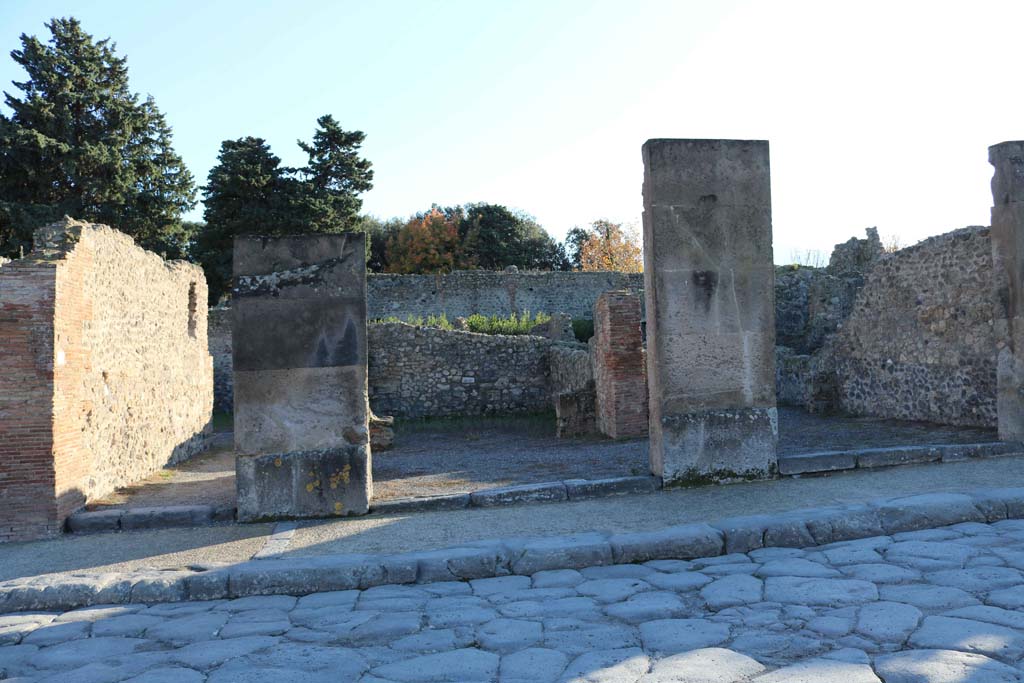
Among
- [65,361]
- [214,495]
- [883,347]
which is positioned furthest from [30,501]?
[883,347]

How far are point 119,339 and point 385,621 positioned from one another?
621cm

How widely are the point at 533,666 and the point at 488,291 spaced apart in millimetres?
26267

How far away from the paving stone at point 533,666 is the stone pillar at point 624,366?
804cm

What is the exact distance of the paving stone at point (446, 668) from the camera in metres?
3.18

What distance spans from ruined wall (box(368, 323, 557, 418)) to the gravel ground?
3.60 m

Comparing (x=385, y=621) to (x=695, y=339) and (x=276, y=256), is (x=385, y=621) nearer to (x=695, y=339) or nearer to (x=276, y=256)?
(x=276, y=256)

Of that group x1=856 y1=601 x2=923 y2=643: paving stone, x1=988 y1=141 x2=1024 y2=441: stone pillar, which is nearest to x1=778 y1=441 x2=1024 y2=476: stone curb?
x1=988 y1=141 x2=1024 y2=441: stone pillar

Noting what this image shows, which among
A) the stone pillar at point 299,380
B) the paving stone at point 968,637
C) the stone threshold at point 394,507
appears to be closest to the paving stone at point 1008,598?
the paving stone at point 968,637

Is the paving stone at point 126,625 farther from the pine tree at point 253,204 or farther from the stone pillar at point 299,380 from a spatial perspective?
the pine tree at point 253,204

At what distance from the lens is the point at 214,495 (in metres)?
7.77

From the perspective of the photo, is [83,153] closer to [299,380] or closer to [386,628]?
[299,380]

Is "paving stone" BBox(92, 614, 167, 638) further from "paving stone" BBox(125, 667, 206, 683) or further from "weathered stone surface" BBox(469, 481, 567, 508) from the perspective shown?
"weathered stone surface" BBox(469, 481, 567, 508)

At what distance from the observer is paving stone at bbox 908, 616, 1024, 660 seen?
10.2 ft

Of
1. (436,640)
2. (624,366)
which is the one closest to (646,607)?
(436,640)
